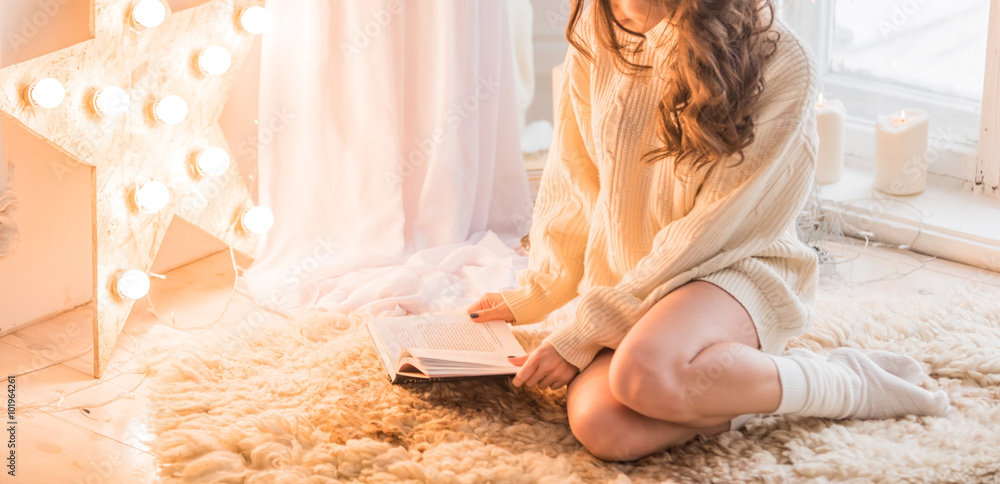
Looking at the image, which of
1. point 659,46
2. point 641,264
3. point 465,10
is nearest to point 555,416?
point 641,264

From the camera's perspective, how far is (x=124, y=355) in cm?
180

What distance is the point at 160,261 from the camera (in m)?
2.13

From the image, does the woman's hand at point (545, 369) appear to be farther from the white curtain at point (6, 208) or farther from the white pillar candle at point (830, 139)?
the white pillar candle at point (830, 139)

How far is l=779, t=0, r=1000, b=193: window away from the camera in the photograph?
7.15 feet

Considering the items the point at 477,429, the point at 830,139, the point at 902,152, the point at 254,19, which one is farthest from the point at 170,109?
the point at 902,152

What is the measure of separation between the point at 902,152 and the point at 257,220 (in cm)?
145

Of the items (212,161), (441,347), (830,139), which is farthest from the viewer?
(830,139)

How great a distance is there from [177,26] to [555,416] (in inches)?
40.1

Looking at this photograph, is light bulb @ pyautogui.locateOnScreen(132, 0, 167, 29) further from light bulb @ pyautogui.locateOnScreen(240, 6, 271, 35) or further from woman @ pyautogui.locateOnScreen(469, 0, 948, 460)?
woman @ pyautogui.locateOnScreen(469, 0, 948, 460)

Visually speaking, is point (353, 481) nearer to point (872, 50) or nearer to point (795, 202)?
point (795, 202)

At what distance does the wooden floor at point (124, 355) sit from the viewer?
1447mm

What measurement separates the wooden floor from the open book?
388 mm

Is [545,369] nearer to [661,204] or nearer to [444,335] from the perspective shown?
[444,335]

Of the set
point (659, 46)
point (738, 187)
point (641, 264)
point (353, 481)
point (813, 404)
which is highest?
point (659, 46)
